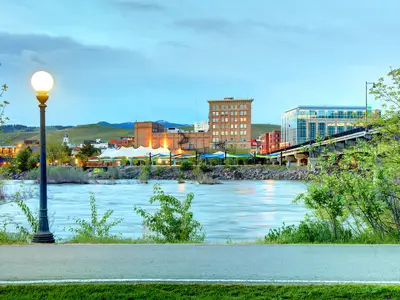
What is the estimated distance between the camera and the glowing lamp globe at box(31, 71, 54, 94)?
12484mm

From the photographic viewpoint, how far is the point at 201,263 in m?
9.04

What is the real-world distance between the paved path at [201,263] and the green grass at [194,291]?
11.4 inches

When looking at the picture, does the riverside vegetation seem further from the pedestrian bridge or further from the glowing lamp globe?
the glowing lamp globe

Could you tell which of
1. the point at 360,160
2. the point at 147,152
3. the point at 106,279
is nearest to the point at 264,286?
the point at 106,279

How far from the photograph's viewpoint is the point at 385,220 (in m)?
12.9

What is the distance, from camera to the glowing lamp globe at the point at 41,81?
12.5 meters

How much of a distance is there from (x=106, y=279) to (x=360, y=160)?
8649mm

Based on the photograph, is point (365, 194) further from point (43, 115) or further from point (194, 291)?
point (43, 115)

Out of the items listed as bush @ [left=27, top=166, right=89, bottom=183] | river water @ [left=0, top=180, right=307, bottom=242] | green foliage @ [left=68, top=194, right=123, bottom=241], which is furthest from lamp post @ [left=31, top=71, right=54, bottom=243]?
bush @ [left=27, top=166, right=89, bottom=183]

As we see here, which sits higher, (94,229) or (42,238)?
(42,238)

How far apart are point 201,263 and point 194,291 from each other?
70.1 inches

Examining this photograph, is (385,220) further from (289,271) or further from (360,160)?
(289,271)

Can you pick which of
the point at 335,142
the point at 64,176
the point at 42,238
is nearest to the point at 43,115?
the point at 42,238

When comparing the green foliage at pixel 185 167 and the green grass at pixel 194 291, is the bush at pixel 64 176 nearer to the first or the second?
the green foliage at pixel 185 167
